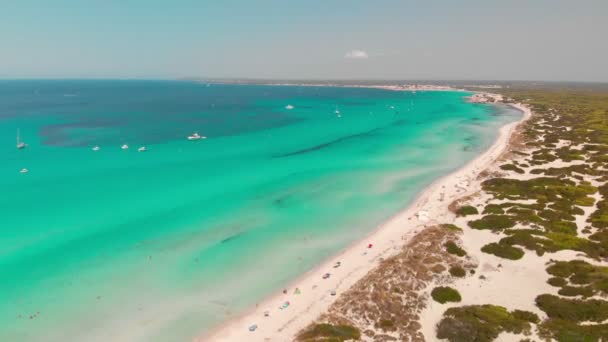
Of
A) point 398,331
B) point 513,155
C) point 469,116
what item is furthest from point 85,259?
point 469,116

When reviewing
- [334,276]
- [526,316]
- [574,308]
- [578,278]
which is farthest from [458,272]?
[334,276]

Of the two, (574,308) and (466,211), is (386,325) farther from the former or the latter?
(466,211)

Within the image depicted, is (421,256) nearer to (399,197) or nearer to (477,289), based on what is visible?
(477,289)

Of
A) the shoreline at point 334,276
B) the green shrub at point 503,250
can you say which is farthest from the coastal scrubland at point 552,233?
the shoreline at point 334,276

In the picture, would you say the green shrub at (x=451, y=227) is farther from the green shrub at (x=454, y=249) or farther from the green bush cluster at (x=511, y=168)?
the green bush cluster at (x=511, y=168)

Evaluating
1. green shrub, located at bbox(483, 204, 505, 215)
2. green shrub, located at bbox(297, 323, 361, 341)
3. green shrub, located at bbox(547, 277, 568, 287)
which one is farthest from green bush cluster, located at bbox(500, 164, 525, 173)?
green shrub, located at bbox(297, 323, 361, 341)
